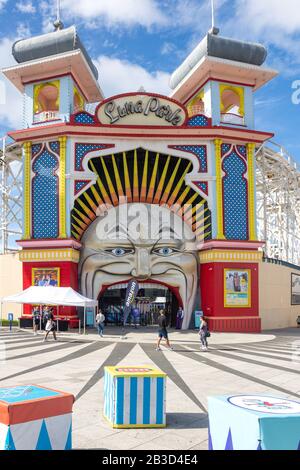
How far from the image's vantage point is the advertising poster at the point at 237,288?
91.2 feet

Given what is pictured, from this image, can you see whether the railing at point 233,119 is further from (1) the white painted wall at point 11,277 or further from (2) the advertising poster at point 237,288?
(1) the white painted wall at point 11,277

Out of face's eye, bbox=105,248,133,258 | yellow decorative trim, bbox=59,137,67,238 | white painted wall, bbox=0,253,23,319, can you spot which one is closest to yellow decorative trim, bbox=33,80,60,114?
yellow decorative trim, bbox=59,137,67,238

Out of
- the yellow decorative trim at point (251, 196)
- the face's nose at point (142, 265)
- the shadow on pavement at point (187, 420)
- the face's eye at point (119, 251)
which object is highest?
the yellow decorative trim at point (251, 196)

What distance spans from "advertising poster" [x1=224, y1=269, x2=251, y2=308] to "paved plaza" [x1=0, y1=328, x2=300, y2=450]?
3.98 metres

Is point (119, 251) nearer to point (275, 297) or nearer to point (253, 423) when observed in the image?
point (275, 297)

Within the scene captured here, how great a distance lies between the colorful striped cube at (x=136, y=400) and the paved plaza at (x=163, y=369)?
190 millimetres

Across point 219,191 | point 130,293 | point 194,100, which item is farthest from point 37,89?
point 130,293

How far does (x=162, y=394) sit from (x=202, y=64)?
86.0 feet

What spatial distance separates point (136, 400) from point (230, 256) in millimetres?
20935

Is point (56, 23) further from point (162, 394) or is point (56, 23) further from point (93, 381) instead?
point (162, 394)

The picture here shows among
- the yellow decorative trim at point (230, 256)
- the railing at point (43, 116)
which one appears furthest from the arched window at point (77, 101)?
the yellow decorative trim at point (230, 256)

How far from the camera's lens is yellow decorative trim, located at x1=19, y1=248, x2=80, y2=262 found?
27.3m

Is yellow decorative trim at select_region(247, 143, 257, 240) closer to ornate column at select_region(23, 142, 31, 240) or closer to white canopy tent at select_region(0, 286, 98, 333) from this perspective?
white canopy tent at select_region(0, 286, 98, 333)
